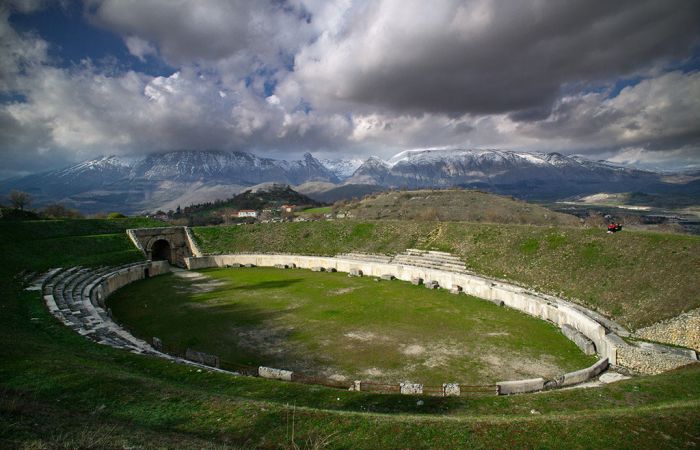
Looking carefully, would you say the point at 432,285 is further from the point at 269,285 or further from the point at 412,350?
the point at 269,285

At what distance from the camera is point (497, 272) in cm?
3266

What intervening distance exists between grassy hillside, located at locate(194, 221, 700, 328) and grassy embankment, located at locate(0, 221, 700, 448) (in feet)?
26.8

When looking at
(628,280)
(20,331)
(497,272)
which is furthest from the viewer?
(497,272)

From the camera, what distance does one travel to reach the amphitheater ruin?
16000mm

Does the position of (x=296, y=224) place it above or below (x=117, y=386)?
above

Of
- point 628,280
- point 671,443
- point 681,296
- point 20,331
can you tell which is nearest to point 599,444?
point 671,443

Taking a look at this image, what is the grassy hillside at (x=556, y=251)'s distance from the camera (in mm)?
21359

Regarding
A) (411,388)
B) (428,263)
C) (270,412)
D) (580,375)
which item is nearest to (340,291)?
(428,263)

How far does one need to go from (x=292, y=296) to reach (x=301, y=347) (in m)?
10.8

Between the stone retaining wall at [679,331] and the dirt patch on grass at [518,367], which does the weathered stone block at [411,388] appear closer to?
the dirt patch on grass at [518,367]

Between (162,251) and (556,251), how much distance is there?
51.8 meters

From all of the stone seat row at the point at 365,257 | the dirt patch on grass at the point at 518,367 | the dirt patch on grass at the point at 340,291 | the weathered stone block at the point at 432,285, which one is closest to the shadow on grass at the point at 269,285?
the dirt patch on grass at the point at 340,291

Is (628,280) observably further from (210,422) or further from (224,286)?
(224,286)

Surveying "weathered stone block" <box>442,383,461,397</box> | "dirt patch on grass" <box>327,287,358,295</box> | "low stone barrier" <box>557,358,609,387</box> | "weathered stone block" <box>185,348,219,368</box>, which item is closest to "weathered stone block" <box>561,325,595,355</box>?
"low stone barrier" <box>557,358,609,387</box>
